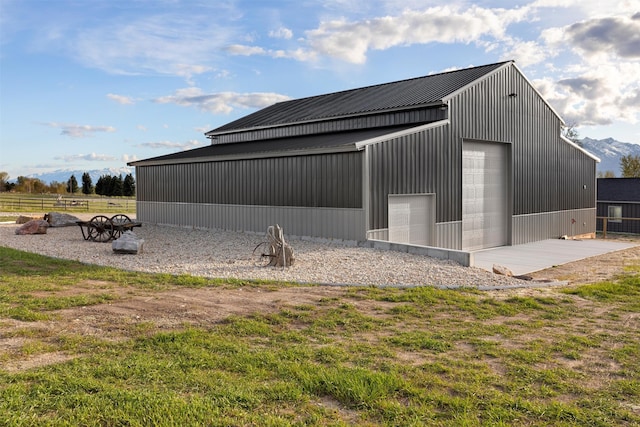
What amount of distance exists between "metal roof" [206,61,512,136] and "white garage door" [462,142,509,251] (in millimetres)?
2656

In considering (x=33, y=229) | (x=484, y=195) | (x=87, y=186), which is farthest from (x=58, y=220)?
(x=87, y=186)

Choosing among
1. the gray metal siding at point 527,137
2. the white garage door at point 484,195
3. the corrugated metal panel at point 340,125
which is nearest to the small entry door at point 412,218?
the white garage door at point 484,195

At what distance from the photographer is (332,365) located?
5.23 meters

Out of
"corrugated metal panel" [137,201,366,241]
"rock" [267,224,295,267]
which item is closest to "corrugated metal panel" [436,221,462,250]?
"corrugated metal panel" [137,201,366,241]

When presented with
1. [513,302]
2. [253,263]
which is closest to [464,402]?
[513,302]

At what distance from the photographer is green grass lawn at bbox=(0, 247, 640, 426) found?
4172 millimetres

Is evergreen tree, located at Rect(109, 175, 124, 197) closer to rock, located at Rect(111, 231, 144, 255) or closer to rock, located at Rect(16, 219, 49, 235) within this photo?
rock, located at Rect(16, 219, 49, 235)

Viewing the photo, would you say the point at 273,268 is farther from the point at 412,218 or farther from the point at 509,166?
the point at 509,166

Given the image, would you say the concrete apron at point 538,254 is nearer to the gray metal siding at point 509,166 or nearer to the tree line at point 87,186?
the gray metal siding at point 509,166

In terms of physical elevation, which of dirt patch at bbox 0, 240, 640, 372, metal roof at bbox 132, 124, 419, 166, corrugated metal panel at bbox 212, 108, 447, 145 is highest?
corrugated metal panel at bbox 212, 108, 447, 145

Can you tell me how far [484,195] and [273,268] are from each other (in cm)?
1173

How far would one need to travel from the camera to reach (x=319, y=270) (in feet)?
37.6

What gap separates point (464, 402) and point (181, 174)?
65.9 ft

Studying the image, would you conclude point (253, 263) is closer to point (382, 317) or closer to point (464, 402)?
point (382, 317)
